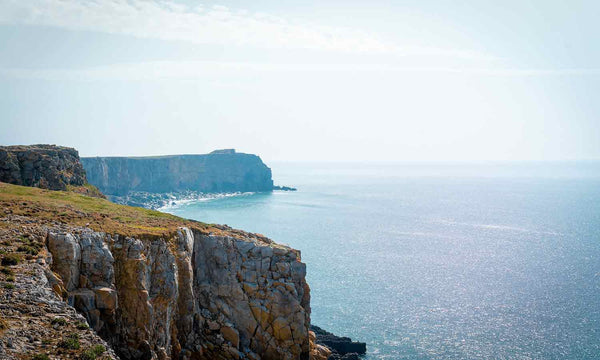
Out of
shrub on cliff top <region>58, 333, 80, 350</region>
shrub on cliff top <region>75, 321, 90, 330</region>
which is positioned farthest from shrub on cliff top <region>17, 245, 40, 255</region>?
shrub on cliff top <region>58, 333, 80, 350</region>

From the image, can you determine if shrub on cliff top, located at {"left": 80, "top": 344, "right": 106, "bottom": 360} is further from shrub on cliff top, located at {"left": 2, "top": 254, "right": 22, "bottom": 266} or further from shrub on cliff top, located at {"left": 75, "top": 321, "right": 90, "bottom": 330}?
shrub on cliff top, located at {"left": 2, "top": 254, "right": 22, "bottom": 266}

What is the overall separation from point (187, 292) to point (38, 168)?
27.2 metres

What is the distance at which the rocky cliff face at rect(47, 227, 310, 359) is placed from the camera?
22578mm

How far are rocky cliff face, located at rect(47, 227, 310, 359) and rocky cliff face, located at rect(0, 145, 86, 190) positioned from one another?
23.5 m

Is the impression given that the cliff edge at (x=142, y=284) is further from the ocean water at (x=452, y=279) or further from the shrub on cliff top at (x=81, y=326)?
the ocean water at (x=452, y=279)

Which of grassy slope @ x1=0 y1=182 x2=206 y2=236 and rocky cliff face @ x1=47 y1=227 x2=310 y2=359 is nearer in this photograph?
rocky cliff face @ x1=47 y1=227 x2=310 y2=359

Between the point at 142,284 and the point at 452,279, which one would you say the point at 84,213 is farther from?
the point at 452,279

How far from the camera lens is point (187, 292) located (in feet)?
96.7

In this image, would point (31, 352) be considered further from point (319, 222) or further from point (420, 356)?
point (319, 222)

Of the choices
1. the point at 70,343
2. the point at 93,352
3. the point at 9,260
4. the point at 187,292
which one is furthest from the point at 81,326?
the point at 187,292

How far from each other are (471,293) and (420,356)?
26.2 m

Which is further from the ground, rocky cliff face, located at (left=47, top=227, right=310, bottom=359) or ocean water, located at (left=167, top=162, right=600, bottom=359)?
rocky cliff face, located at (left=47, top=227, right=310, bottom=359)

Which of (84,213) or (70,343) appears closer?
(70,343)

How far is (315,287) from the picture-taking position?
75.7 meters
